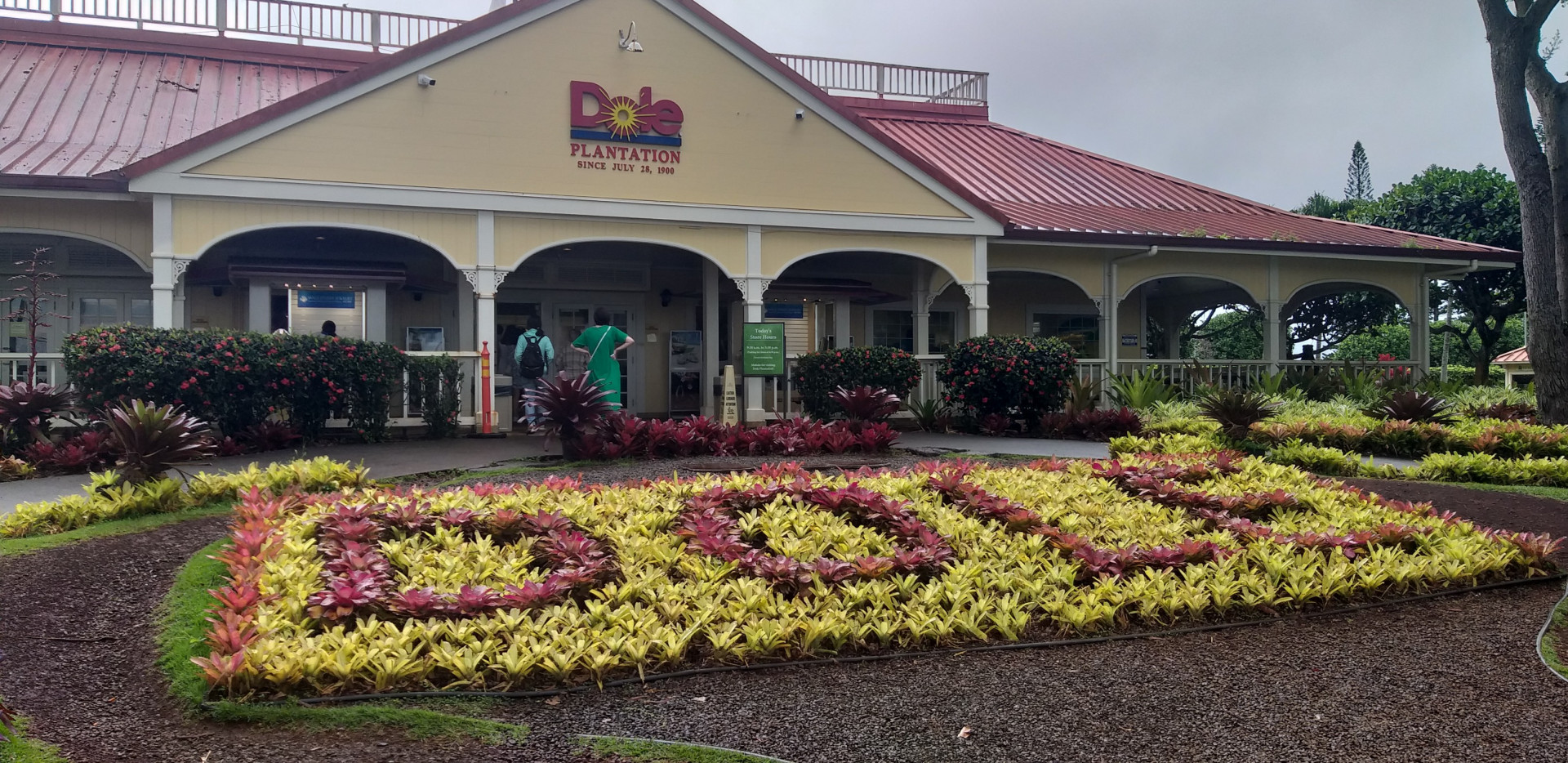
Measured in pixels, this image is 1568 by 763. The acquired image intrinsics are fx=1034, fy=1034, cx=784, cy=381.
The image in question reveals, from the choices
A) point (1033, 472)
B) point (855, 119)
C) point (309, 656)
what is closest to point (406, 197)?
point (855, 119)

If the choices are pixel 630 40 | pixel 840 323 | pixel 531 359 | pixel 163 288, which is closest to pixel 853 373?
pixel 531 359

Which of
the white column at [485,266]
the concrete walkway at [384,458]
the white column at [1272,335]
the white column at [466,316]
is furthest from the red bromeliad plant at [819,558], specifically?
the white column at [1272,335]

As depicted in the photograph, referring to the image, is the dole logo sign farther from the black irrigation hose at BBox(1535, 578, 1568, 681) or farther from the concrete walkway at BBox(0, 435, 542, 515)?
the black irrigation hose at BBox(1535, 578, 1568, 681)

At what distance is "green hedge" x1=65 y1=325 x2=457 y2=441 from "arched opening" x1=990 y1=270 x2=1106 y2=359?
10983mm

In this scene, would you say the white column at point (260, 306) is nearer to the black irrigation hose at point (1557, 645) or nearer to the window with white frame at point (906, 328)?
the window with white frame at point (906, 328)

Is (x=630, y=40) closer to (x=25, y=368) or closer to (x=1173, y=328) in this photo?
(x=25, y=368)

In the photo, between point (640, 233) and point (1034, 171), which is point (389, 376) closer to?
point (640, 233)

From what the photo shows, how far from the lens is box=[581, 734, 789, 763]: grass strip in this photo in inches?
122

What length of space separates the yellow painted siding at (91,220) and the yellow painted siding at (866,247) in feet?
25.2

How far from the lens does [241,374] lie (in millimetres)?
10125

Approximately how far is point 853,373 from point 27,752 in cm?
1034

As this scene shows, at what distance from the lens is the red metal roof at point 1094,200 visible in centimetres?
1627

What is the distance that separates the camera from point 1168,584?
15.8 ft

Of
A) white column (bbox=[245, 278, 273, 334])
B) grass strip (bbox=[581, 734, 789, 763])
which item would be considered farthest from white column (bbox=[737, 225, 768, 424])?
grass strip (bbox=[581, 734, 789, 763])
